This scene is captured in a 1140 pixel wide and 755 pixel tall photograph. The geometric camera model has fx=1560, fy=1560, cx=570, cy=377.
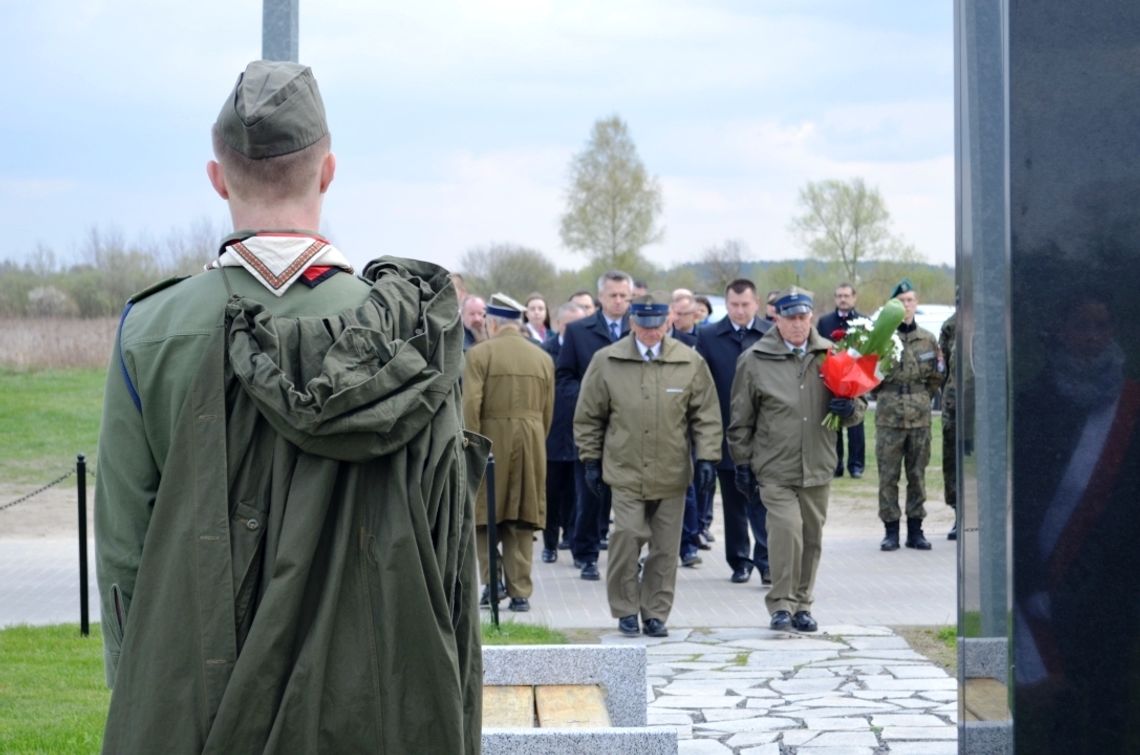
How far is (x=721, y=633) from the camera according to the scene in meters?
9.50

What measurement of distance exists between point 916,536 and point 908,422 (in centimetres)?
99

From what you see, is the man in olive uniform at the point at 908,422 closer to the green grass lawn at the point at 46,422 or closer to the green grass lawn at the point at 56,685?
the green grass lawn at the point at 56,685

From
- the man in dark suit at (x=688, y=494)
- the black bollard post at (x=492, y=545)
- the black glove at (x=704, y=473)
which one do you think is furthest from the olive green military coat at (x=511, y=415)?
the man in dark suit at (x=688, y=494)

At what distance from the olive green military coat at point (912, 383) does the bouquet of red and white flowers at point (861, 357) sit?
2.81 m

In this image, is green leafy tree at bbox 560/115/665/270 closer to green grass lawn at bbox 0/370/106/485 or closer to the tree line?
the tree line

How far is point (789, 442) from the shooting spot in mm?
9484

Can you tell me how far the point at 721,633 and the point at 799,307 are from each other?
2.06 meters

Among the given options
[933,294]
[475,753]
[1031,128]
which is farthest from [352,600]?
[933,294]

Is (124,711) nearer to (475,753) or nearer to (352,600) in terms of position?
(352,600)

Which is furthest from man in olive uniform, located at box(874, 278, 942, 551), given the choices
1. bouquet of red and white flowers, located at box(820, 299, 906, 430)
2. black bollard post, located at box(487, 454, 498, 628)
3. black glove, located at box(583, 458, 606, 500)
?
black bollard post, located at box(487, 454, 498, 628)

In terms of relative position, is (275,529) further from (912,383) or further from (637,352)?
(912,383)

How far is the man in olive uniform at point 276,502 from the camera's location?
2617 mm


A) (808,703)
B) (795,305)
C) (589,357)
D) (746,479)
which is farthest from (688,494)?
(808,703)

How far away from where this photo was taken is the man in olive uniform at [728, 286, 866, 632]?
9406 mm
